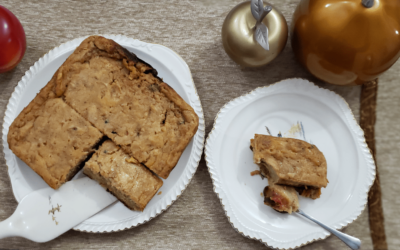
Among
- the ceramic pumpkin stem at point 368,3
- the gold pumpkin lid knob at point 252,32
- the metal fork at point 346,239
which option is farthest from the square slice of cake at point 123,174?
the ceramic pumpkin stem at point 368,3

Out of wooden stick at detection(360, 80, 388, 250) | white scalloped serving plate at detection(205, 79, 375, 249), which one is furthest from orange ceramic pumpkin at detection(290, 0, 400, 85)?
wooden stick at detection(360, 80, 388, 250)

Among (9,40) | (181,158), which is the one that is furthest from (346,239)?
(9,40)

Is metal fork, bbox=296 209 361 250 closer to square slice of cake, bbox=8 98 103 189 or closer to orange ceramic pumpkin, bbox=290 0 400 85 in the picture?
orange ceramic pumpkin, bbox=290 0 400 85

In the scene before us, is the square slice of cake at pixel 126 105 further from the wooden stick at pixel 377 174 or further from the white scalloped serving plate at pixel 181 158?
the wooden stick at pixel 377 174

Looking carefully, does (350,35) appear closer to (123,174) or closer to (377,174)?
(377,174)

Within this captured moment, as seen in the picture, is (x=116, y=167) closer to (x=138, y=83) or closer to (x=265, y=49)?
(x=138, y=83)

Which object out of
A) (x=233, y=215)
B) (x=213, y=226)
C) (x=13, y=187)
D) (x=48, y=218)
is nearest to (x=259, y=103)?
(x=233, y=215)
